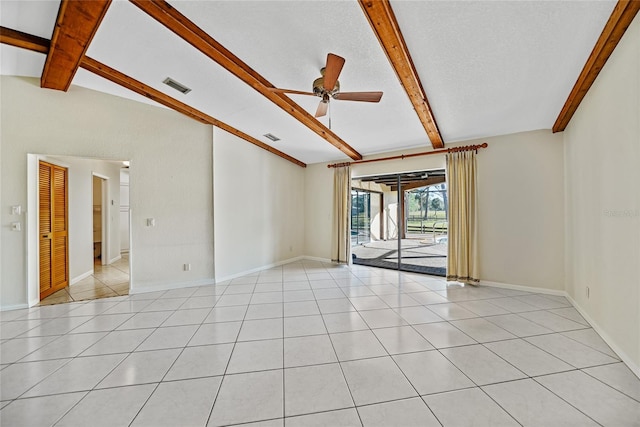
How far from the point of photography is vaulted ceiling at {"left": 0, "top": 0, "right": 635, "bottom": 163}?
1897 millimetres

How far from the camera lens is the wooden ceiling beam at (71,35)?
6.31 ft

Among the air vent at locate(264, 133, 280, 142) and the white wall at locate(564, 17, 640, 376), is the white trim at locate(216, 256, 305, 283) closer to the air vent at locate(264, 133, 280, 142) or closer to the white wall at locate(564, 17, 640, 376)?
the air vent at locate(264, 133, 280, 142)

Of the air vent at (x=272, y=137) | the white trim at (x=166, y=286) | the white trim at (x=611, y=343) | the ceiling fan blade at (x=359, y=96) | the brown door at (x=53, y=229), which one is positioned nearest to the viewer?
the white trim at (x=611, y=343)

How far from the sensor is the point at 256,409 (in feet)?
5.10

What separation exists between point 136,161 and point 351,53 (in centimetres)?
352

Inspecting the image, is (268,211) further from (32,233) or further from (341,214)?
(32,233)

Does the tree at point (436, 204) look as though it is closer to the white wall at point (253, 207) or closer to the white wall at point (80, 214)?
the white wall at point (253, 207)

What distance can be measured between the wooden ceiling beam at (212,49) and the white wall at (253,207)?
66.8 inches

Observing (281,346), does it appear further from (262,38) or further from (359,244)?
(359,244)

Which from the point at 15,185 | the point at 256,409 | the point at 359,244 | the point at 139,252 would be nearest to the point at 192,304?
the point at 139,252

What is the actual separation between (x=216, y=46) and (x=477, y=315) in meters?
4.12

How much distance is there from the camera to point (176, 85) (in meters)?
3.13

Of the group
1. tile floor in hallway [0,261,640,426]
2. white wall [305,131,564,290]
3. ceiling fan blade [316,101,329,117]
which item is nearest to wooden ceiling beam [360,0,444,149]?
ceiling fan blade [316,101,329,117]

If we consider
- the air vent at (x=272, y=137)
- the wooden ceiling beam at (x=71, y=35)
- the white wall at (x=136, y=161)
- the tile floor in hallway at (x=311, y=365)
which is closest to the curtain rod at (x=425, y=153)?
the air vent at (x=272, y=137)
